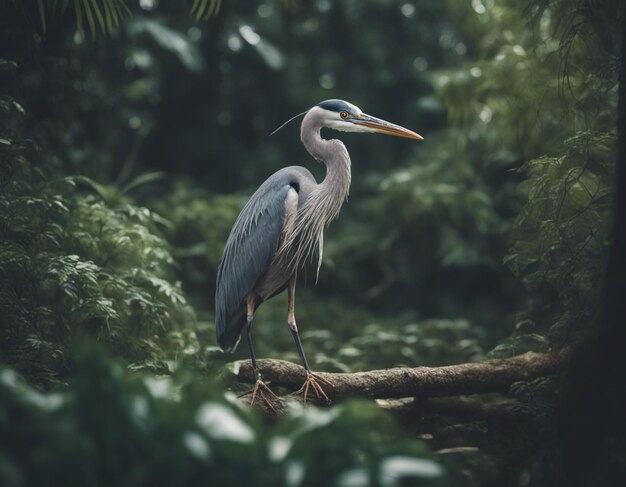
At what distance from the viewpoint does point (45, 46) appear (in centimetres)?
561

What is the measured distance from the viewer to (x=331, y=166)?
4.61m

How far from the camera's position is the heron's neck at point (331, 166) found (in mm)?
4559

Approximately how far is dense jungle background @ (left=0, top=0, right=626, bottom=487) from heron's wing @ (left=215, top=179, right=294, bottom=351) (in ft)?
1.15

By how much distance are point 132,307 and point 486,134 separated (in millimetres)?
5428

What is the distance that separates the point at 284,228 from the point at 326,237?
4983 mm

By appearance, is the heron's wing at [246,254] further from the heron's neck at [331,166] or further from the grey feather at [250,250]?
the heron's neck at [331,166]

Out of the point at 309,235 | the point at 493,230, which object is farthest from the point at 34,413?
the point at 493,230

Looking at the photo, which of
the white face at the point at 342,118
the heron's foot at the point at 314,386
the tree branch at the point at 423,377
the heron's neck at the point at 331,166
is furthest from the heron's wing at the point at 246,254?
the heron's foot at the point at 314,386

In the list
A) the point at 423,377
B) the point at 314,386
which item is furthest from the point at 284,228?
the point at 423,377

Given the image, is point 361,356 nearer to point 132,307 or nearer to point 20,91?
point 132,307

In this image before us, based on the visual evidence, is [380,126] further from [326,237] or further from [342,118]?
[326,237]

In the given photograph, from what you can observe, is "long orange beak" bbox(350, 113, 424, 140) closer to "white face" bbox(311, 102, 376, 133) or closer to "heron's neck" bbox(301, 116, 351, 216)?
"white face" bbox(311, 102, 376, 133)

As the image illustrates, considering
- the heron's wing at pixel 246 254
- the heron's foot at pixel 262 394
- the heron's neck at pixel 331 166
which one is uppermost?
the heron's neck at pixel 331 166

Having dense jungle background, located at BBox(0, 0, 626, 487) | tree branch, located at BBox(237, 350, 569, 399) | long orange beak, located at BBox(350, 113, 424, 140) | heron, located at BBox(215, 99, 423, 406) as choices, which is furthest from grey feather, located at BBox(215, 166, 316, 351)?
tree branch, located at BBox(237, 350, 569, 399)
